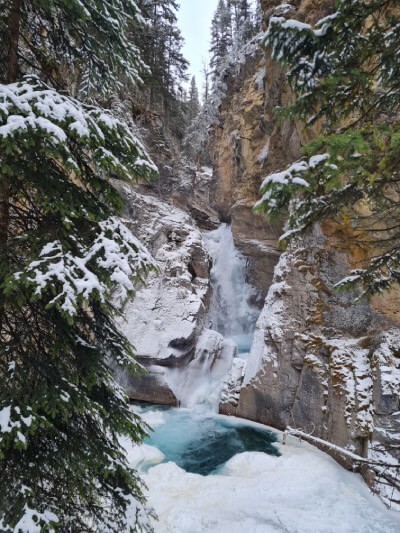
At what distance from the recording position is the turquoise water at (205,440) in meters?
9.78

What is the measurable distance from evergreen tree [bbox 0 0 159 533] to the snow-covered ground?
347 cm

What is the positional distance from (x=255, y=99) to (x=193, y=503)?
2124 centimetres

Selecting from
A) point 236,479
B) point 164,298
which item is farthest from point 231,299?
point 236,479

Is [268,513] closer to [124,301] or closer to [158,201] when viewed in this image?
[124,301]

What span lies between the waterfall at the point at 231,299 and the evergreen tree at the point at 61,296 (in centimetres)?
1602

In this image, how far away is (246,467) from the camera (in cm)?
876

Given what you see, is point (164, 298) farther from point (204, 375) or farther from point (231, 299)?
point (231, 299)

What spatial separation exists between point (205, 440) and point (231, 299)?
11601mm

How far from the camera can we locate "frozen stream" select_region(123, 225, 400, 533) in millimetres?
6141

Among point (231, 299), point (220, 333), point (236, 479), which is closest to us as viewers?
point (236, 479)

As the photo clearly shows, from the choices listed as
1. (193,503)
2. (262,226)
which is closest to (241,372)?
(193,503)

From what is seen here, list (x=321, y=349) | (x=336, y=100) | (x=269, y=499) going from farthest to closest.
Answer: (x=321, y=349), (x=269, y=499), (x=336, y=100)

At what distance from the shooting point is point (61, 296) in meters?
2.71

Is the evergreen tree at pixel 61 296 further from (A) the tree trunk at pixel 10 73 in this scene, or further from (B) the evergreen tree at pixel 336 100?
(B) the evergreen tree at pixel 336 100
